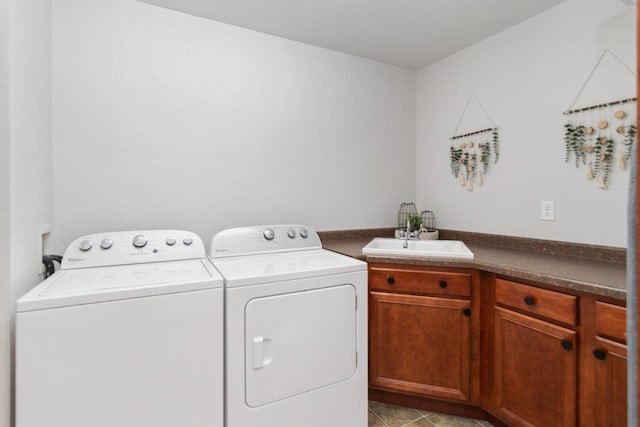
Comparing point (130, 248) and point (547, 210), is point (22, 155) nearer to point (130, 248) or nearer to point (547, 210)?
point (130, 248)

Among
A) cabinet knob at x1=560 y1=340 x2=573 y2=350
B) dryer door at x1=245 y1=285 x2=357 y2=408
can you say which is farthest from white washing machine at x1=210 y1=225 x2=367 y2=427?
cabinet knob at x1=560 y1=340 x2=573 y2=350

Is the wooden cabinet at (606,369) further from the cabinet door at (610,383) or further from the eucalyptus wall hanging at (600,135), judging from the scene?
the eucalyptus wall hanging at (600,135)

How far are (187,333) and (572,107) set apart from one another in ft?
7.38

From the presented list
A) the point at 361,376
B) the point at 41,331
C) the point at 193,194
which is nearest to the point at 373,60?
the point at 193,194

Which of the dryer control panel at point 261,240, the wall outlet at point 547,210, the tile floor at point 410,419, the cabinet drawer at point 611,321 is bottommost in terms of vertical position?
the tile floor at point 410,419

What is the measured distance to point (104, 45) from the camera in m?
1.74

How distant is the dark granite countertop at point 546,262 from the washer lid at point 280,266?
8.9 inches

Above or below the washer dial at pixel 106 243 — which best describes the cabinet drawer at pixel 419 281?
below

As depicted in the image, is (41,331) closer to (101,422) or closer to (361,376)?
(101,422)

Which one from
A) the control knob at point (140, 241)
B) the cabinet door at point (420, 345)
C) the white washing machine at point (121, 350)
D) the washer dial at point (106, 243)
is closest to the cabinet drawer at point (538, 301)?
the cabinet door at point (420, 345)

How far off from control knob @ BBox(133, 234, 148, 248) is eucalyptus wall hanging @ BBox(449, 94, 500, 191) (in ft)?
7.08

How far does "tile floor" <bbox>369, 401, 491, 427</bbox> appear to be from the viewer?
1729 millimetres

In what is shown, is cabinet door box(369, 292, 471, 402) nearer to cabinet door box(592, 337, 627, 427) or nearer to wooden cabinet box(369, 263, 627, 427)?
wooden cabinet box(369, 263, 627, 427)

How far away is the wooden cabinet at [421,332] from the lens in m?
1.71
